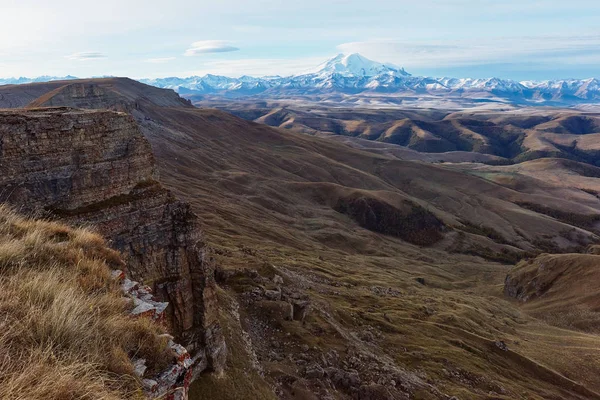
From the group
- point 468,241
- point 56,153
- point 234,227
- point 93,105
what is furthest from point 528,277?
point 93,105

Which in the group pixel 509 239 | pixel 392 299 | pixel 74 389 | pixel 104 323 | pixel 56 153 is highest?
pixel 56 153

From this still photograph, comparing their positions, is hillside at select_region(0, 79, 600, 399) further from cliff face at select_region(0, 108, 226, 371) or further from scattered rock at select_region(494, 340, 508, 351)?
cliff face at select_region(0, 108, 226, 371)

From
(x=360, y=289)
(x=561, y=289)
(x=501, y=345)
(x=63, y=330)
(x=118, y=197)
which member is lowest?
(x=561, y=289)

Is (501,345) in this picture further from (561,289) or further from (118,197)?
(118,197)

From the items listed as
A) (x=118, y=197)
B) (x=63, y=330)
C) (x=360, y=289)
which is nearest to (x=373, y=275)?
(x=360, y=289)

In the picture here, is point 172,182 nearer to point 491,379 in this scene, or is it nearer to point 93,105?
point 93,105
